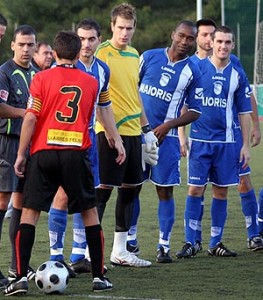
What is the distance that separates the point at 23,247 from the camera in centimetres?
716

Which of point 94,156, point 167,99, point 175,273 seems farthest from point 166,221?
point 94,156

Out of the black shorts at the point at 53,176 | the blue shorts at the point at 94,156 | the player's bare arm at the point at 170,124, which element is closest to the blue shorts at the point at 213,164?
the player's bare arm at the point at 170,124

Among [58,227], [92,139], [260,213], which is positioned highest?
[92,139]

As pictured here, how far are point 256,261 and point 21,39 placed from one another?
117 inches

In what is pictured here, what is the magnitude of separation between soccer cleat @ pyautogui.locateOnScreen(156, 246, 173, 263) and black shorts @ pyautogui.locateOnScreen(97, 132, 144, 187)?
27.2 inches

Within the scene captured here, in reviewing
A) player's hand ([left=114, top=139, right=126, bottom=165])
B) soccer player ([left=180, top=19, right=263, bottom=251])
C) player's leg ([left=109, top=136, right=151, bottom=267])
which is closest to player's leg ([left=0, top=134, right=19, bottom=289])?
player's hand ([left=114, top=139, right=126, bottom=165])

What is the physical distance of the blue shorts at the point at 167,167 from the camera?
9.28m

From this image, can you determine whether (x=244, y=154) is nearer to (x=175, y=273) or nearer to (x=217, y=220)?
(x=217, y=220)

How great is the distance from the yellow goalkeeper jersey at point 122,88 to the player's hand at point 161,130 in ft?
1.17

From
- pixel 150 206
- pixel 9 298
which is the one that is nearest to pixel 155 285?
pixel 9 298

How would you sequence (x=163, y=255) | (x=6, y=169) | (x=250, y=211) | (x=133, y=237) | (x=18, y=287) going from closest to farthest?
(x=18, y=287), (x=6, y=169), (x=163, y=255), (x=133, y=237), (x=250, y=211)

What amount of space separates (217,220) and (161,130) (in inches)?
44.1

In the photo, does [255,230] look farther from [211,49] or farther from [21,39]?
[21,39]

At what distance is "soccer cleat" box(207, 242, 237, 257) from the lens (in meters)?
9.42
